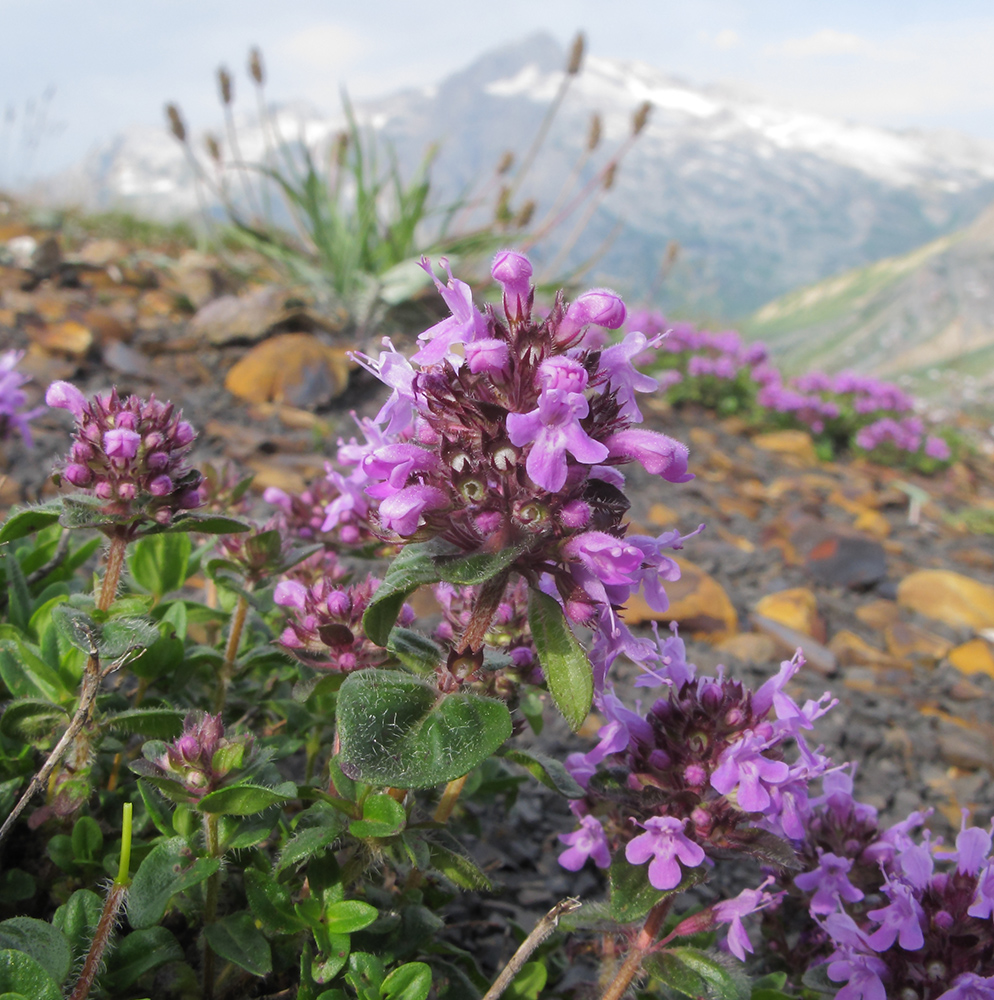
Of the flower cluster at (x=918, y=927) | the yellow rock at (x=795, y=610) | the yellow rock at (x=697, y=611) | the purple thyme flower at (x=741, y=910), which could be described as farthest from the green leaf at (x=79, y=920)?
the yellow rock at (x=795, y=610)

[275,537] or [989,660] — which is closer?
[275,537]

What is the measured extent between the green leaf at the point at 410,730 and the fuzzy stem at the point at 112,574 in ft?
2.73

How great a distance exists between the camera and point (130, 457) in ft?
5.67

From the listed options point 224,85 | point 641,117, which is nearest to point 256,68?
point 224,85

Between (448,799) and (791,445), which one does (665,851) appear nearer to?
(448,799)

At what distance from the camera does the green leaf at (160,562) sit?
2.22 meters

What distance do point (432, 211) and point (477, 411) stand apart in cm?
896

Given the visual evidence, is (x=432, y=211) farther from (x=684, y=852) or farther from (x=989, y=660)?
(x=684, y=852)

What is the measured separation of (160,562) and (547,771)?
4.24ft

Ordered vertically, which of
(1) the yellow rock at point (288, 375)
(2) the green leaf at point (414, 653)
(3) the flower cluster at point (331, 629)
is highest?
(2) the green leaf at point (414, 653)

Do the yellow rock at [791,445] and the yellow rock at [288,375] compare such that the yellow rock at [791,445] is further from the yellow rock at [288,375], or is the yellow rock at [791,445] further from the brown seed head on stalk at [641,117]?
the yellow rock at [288,375]

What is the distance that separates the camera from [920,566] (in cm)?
666

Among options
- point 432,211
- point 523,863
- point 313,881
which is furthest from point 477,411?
point 432,211

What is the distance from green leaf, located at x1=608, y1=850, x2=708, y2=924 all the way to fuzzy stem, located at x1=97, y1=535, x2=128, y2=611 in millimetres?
1272
